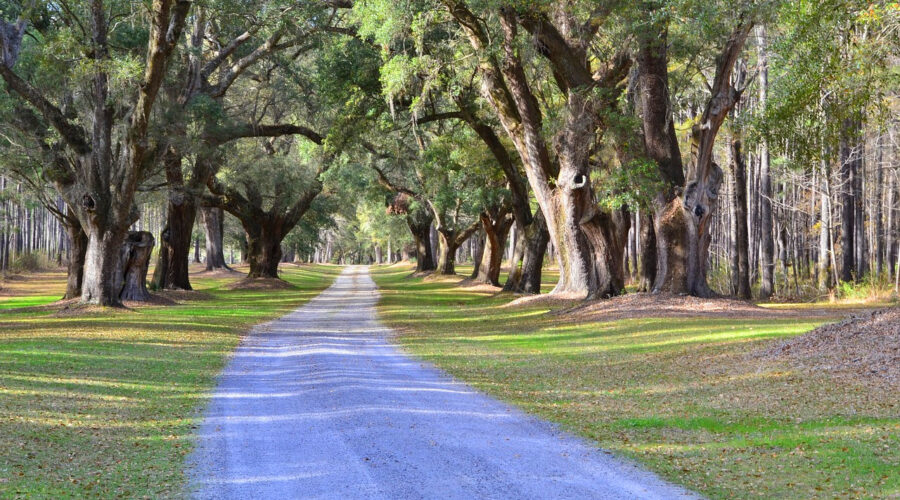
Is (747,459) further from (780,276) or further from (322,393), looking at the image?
(780,276)

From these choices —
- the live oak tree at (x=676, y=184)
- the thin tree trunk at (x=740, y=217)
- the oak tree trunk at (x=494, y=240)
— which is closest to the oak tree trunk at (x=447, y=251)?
the oak tree trunk at (x=494, y=240)

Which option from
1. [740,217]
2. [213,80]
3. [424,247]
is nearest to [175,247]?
[213,80]

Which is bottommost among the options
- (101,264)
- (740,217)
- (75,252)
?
(101,264)

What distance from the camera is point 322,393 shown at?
11.1 m

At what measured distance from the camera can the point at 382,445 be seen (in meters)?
7.88

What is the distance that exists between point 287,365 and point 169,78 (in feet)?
58.0

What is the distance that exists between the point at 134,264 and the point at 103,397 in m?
17.3

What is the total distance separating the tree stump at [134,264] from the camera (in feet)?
88.6

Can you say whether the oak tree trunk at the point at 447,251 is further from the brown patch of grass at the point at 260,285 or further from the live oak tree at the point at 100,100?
the live oak tree at the point at 100,100

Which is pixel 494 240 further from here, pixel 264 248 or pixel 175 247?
pixel 175 247

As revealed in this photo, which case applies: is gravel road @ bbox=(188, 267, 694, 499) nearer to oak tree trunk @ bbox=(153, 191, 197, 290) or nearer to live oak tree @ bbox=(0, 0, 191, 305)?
live oak tree @ bbox=(0, 0, 191, 305)

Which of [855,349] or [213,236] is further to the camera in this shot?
[213,236]

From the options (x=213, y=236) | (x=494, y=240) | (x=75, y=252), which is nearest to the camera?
(x=75, y=252)

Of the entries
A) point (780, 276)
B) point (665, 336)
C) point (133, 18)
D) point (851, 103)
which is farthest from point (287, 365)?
point (780, 276)
